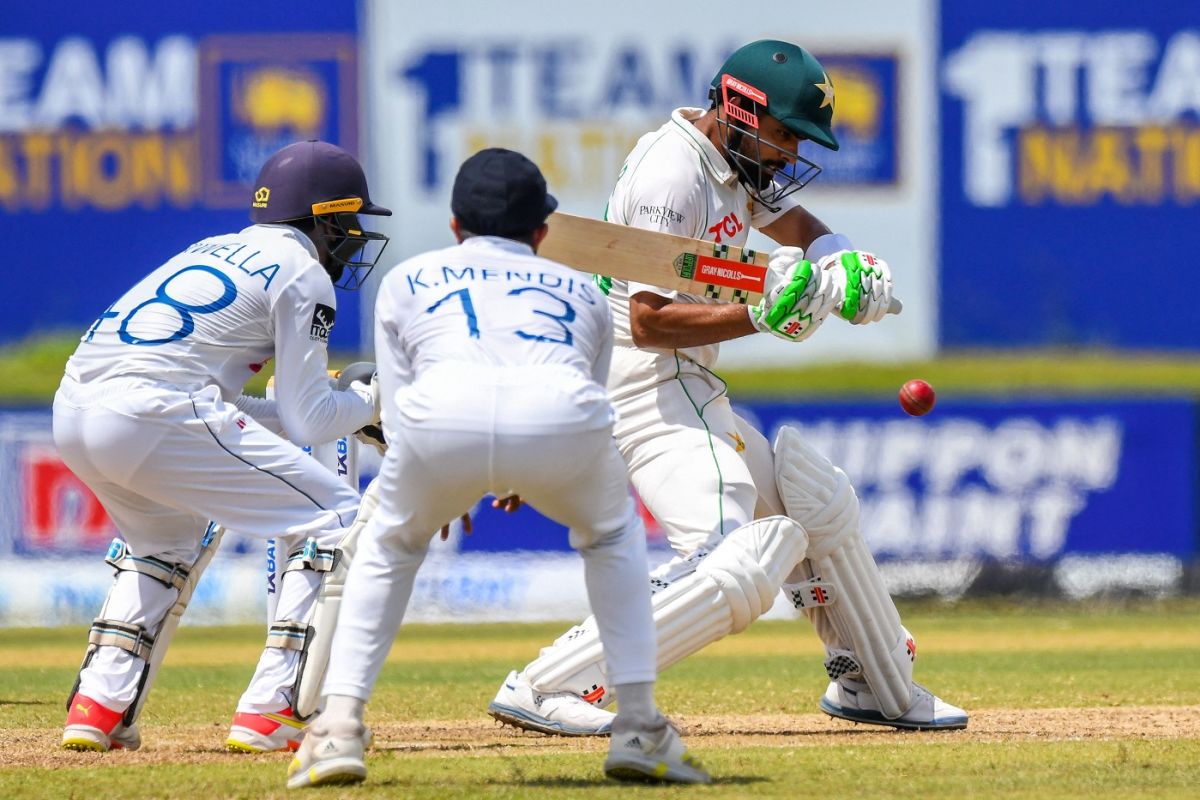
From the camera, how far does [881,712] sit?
6.57 metres

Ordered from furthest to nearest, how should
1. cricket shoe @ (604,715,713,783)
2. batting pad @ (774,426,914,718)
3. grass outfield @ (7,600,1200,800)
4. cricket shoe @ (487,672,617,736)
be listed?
batting pad @ (774,426,914,718), cricket shoe @ (487,672,617,736), grass outfield @ (7,600,1200,800), cricket shoe @ (604,715,713,783)

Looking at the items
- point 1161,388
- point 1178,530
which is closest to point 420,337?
point 1178,530

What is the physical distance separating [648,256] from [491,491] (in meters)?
1.41

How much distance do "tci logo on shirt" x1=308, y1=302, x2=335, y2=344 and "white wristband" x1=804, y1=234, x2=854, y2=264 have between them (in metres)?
1.68

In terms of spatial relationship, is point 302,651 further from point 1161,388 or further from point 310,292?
point 1161,388

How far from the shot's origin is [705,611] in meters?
5.84

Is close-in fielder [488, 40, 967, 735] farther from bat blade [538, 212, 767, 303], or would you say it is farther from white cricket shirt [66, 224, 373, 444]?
white cricket shirt [66, 224, 373, 444]

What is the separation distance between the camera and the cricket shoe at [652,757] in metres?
4.95

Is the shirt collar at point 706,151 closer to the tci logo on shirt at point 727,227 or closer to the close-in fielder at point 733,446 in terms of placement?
the close-in fielder at point 733,446

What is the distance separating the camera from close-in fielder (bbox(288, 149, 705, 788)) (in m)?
4.79

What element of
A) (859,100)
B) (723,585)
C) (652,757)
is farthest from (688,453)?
(859,100)

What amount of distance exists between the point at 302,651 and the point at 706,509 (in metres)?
1.26

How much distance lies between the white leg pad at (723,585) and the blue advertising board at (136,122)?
47.5ft

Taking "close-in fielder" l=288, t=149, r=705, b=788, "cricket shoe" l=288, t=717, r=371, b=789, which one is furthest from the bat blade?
"cricket shoe" l=288, t=717, r=371, b=789
